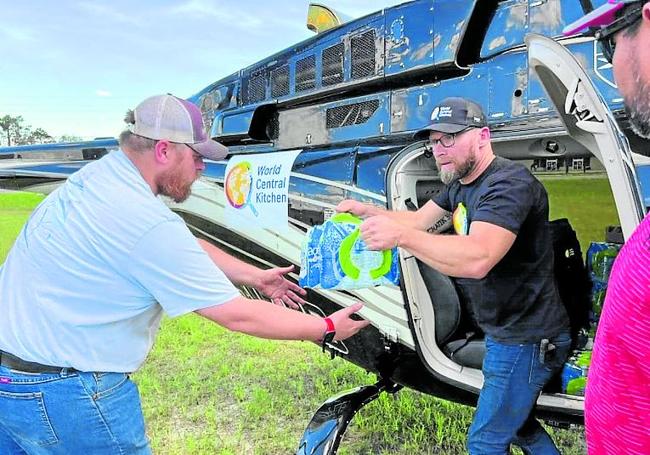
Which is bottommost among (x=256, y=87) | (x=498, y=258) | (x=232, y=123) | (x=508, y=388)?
(x=508, y=388)

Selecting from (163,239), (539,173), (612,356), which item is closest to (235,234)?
(539,173)

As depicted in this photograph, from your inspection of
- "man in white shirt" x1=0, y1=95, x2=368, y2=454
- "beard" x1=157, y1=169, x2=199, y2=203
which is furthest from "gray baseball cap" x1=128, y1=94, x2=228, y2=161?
"beard" x1=157, y1=169, x2=199, y2=203

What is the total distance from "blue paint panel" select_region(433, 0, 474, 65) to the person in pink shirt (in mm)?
2217

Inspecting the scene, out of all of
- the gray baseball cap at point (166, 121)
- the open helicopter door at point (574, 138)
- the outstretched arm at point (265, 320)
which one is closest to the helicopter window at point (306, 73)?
the open helicopter door at point (574, 138)

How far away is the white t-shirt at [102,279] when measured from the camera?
1.83 meters

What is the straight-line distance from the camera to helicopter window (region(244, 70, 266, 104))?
468 centimetres

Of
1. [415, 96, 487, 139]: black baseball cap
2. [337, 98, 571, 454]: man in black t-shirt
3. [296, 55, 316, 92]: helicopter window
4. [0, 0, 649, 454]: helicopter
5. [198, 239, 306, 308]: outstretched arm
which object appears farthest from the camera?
[296, 55, 316, 92]: helicopter window

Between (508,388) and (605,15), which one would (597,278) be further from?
(605,15)

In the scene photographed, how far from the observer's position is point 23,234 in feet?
6.63

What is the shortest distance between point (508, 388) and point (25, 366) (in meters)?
1.80

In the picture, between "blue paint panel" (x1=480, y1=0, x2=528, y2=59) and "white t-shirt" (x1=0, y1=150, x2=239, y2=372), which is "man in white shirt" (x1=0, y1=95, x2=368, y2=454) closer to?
"white t-shirt" (x1=0, y1=150, x2=239, y2=372)

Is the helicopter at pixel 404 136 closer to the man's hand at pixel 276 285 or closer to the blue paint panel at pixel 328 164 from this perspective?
the blue paint panel at pixel 328 164

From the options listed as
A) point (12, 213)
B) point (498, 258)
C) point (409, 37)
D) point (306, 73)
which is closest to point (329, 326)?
point (498, 258)

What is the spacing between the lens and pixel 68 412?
185 cm
